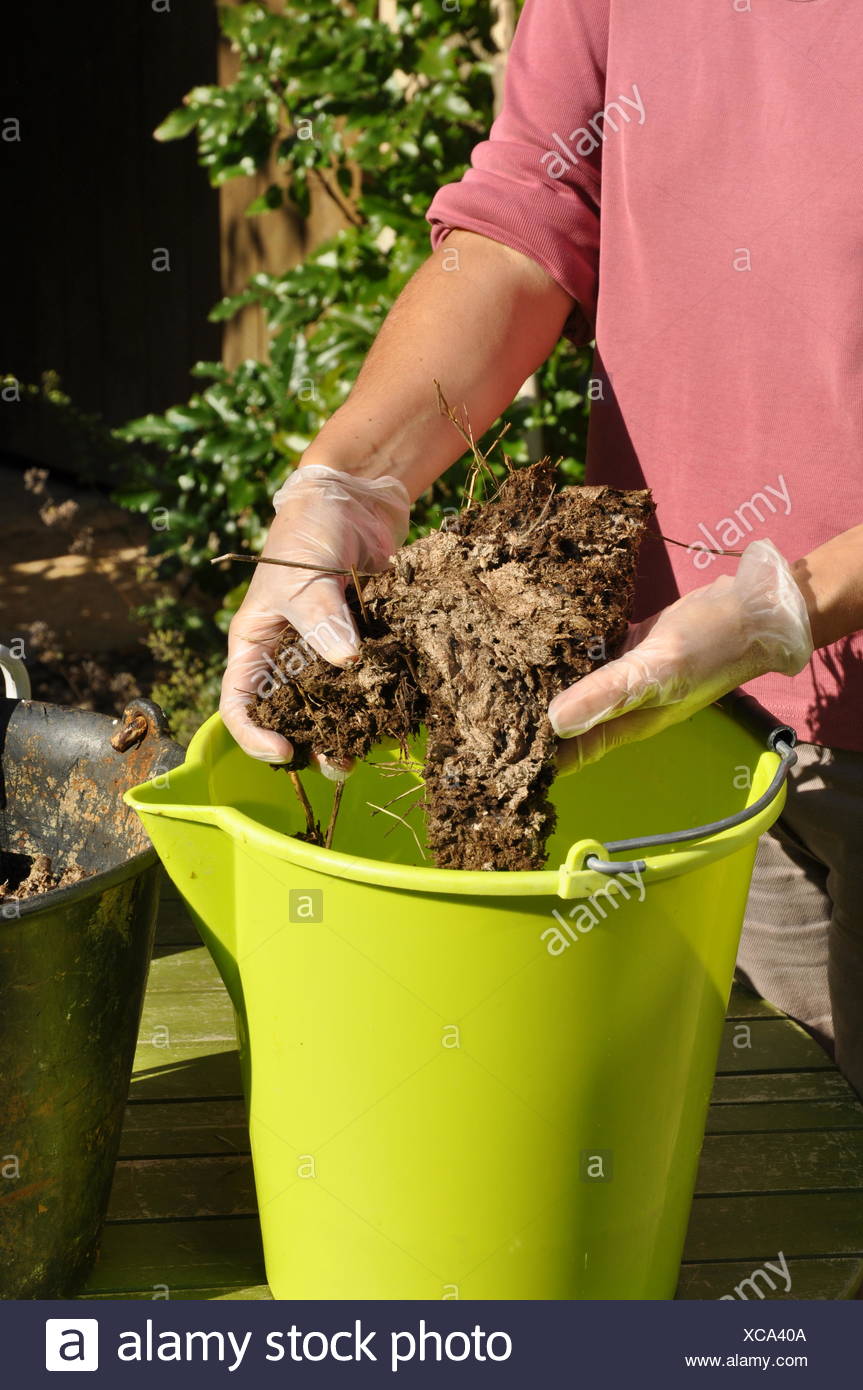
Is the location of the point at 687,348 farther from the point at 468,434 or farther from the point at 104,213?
the point at 104,213

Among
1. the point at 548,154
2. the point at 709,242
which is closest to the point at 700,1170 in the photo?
the point at 709,242

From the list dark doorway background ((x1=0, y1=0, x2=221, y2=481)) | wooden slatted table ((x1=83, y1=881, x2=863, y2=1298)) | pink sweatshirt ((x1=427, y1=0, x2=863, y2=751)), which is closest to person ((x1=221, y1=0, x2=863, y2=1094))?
pink sweatshirt ((x1=427, y1=0, x2=863, y2=751))

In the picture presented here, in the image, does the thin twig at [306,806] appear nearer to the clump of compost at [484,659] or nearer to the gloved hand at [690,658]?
the clump of compost at [484,659]

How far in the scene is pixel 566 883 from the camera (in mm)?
1063

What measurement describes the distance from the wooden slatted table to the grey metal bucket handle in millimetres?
555

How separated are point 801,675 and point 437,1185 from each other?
2.91ft

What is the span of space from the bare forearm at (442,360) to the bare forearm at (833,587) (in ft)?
1.76

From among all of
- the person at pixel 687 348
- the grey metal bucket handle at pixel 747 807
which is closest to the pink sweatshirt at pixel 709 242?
the person at pixel 687 348

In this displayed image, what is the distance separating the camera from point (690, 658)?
1312mm

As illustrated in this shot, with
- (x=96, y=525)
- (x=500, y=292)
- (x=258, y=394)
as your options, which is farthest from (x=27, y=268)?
(x=500, y=292)

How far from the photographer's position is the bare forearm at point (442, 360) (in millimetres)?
1667

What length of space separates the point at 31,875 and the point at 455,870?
67cm

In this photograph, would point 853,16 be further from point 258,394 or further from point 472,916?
point 258,394

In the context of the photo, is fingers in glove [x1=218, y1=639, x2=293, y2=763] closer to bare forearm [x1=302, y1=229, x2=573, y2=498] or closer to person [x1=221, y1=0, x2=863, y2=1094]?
person [x1=221, y1=0, x2=863, y2=1094]
